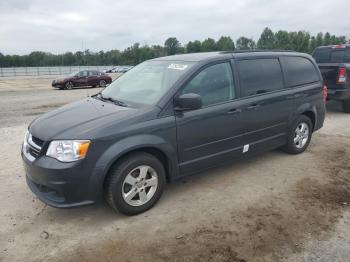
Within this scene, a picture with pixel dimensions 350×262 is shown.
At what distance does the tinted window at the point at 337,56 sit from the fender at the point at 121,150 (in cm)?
823

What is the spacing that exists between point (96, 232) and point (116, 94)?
1.89m

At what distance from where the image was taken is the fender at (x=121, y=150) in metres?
3.51

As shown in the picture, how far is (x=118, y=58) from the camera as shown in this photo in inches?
3861

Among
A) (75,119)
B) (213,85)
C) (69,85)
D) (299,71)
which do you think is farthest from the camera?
(69,85)

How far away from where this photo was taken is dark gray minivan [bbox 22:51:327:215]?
3.52 meters

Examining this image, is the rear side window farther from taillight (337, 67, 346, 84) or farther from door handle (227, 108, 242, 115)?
door handle (227, 108, 242, 115)

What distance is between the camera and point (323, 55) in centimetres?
1065

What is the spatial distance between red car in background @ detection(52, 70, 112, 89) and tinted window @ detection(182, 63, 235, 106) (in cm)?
1969

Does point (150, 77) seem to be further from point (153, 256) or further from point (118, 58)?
Answer: point (118, 58)

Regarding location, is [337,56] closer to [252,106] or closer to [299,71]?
[299,71]

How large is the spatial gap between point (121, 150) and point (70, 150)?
51cm

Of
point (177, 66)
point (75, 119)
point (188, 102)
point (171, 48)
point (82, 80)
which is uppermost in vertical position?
point (171, 48)

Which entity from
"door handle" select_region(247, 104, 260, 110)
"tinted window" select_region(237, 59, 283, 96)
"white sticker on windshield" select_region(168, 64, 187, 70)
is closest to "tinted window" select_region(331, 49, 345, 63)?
"tinted window" select_region(237, 59, 283, 96)

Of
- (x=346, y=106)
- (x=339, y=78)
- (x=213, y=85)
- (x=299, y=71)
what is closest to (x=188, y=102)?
(x=213, y=85)
